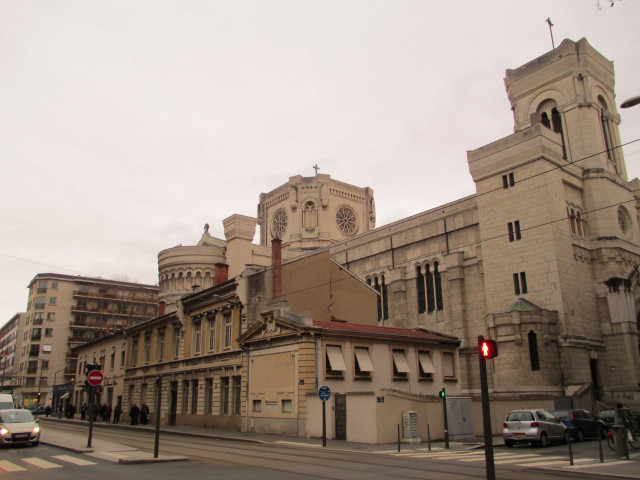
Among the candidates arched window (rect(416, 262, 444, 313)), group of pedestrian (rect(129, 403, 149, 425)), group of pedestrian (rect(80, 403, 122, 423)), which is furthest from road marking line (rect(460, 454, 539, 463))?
group of pedestrian (rect(80, 403, 122, 423))

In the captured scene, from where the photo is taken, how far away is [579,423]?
23.5m

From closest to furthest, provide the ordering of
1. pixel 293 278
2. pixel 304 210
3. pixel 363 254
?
pixel 293 278, pixel 363 254, pixel 304 210

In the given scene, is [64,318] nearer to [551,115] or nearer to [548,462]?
[551,115]

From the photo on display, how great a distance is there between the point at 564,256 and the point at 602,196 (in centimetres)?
843

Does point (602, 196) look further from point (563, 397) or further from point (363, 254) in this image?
point (363, 254)

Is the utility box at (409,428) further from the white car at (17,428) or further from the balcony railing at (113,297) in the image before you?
the balcony railing at (113,297)

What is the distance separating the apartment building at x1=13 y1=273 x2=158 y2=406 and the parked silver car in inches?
2907

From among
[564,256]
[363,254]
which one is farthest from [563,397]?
[363,254]

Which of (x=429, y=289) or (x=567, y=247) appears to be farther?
(x=429, y=289)

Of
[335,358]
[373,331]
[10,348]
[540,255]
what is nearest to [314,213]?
[540,255]

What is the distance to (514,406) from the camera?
28094 millimetres

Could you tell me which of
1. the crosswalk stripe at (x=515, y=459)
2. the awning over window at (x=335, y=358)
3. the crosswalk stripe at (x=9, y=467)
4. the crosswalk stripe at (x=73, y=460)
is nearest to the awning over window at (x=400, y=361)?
the awning over window at (x=335, y=358)

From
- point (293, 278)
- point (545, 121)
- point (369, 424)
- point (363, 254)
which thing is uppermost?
point (545, 121)

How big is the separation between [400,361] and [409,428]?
5.78 metres
